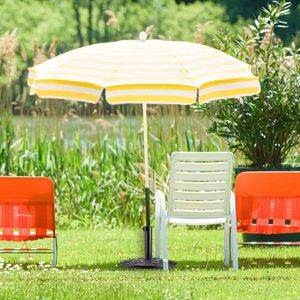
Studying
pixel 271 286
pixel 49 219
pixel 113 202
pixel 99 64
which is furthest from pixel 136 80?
pixel 113 202

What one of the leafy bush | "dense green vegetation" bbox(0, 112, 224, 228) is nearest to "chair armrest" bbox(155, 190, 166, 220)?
the leafy bush

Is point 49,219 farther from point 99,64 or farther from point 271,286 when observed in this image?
point 271,286

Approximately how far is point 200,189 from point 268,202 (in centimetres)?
56

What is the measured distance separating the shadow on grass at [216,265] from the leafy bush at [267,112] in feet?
5.00

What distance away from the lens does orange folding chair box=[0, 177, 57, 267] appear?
24.6 feet

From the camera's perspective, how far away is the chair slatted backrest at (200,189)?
25.0 feet

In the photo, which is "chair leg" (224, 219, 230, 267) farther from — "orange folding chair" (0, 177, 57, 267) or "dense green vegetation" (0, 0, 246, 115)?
"dense green vegetation" (0, 0, 246, 115)

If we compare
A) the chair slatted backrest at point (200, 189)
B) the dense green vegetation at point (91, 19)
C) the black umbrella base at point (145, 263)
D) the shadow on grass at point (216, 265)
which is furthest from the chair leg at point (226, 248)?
the dense green vegetation at point (91, 19)

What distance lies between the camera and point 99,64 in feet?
24.3

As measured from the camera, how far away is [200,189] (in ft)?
25.1

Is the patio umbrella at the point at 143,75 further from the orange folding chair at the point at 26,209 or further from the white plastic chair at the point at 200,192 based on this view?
the orange folding chair at the point at 26,209

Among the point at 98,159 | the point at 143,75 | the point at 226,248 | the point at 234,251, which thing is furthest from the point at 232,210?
the point at 98,159

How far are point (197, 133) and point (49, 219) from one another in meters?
4.15

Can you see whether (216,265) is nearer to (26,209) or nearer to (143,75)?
(26,209)
